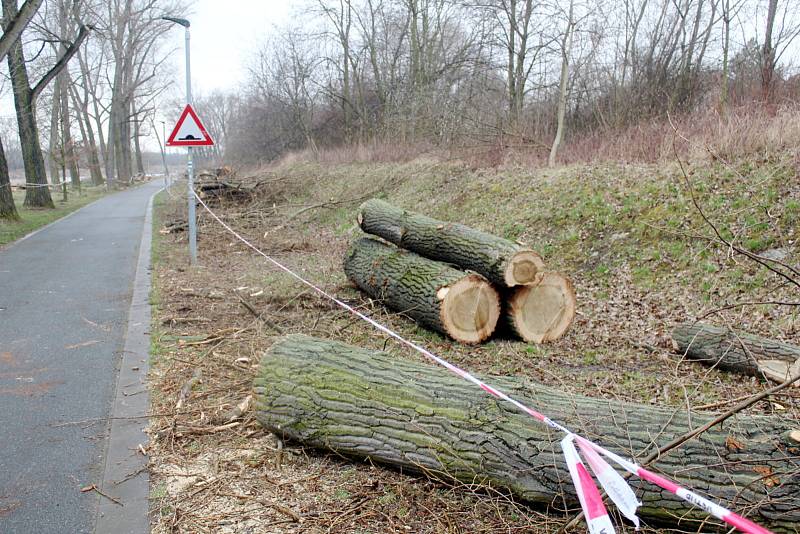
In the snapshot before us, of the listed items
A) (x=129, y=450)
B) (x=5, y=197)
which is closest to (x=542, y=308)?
(x=129, y=450)

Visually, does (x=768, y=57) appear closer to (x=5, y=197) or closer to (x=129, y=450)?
(x=129, y=450)

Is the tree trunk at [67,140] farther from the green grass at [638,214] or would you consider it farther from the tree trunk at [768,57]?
the tree trunk at [768,57]

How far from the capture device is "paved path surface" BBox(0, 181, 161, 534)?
3.63 m

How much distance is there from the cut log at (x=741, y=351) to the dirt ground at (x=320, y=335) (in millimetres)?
155

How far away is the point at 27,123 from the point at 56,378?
17.8 metres

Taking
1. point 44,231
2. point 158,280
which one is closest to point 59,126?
point 44,231

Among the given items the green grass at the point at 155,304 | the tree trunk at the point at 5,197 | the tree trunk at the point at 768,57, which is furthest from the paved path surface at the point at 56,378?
the tree trunk at the point at 768,57

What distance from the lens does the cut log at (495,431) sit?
9.64 feet

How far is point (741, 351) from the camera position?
18.3 feet

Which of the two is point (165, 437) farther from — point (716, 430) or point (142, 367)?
point (716, 430)

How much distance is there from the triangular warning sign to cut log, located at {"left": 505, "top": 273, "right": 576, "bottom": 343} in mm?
6857

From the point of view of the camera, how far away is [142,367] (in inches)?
230

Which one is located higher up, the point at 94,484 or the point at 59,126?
the point at 59,126

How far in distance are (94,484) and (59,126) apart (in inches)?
1419
